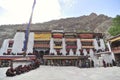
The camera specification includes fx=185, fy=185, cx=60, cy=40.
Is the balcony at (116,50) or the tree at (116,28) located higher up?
the tree at (116,28)

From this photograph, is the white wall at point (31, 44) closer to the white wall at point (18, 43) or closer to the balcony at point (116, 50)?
the white wall at point (18, 43)

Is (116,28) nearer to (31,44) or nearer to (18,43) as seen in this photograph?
(31,44)

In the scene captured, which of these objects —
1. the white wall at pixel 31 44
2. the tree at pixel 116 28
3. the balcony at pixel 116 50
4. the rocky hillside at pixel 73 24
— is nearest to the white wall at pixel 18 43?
the white wall at pixel 31 44

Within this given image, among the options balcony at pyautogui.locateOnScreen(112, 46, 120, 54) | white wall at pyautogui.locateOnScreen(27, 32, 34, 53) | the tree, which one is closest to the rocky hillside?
white wall at pyautogui.locateOnScreen(27, 32, 34, 53)

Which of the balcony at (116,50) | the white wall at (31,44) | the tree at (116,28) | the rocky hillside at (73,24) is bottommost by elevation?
the balcony at (116,50)

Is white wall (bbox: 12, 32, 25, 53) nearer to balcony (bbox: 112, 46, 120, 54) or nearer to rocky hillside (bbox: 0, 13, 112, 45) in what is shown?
balcony (bbox: 112, 46, 120, 54)

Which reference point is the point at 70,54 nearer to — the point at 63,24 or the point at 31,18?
the point at 31,18

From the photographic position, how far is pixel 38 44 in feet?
185

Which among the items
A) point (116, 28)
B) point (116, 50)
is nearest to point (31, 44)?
point (116, 28)

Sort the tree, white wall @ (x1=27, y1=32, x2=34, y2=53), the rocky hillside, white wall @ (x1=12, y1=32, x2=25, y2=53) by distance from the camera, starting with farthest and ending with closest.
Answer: the rocky hillside < the tree < white wall @ (x1=27, y1=32, x2=34, y2=53) < white wall @ (x1=12, y1=32, x2=25, y2=53)

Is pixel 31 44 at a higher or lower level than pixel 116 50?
higher

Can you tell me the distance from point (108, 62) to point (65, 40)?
69.1ft

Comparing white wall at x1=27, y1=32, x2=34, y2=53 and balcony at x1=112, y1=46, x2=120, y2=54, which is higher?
white wall at x1=27, y1=32, x2=34, y2=53

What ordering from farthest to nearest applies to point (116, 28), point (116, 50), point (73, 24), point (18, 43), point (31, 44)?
1. point (73, 24)
2. point (116, 28)
3. point (31, 44)
4. point (18, 43)
5. point (116, 50)
